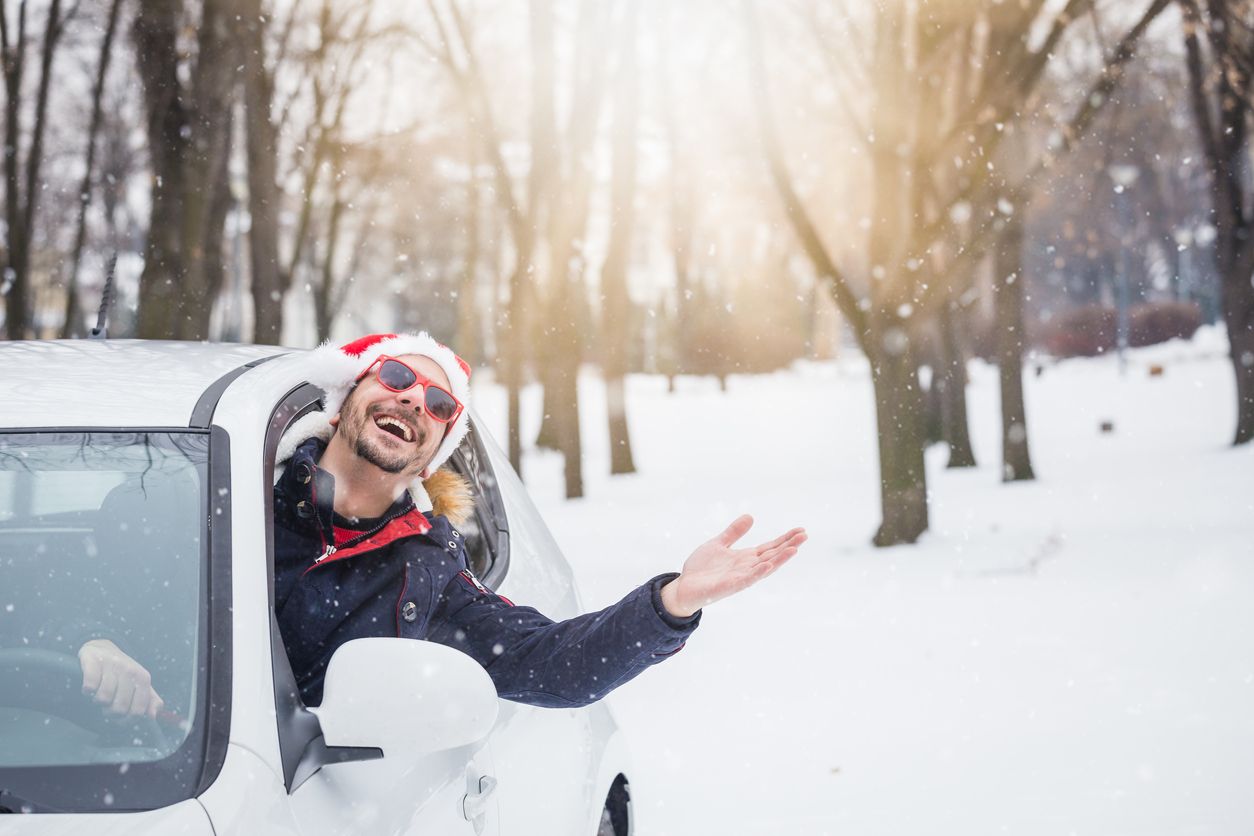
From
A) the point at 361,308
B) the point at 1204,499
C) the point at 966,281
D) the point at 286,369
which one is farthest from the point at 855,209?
the point at 361,308

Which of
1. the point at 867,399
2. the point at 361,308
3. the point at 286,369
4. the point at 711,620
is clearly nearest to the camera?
the point at 286,369

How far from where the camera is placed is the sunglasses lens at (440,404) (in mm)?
2740

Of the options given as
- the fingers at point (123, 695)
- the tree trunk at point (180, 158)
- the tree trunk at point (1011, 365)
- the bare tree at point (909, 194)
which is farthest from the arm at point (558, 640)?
the tree trunk at point (1011, 365)

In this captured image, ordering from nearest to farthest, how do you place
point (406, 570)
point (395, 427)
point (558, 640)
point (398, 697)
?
point (398, 697) → point (406, 570) → point (558, 640) → point (395, 427)

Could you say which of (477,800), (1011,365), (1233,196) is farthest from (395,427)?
(1233,196)

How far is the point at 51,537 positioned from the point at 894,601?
7865 millimetres

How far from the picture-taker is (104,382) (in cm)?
234

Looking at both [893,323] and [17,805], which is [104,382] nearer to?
[17,805]

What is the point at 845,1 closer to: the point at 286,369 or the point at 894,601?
the point at 894,601

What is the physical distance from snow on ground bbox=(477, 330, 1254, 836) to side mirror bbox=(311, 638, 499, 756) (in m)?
→ 3.13

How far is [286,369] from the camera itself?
261 cm

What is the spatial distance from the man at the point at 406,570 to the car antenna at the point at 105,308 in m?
0.97

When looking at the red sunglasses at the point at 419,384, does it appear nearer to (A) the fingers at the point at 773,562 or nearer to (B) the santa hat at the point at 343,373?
(B) the santa hat at the point at 343,373

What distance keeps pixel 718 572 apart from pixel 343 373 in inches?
35.2
